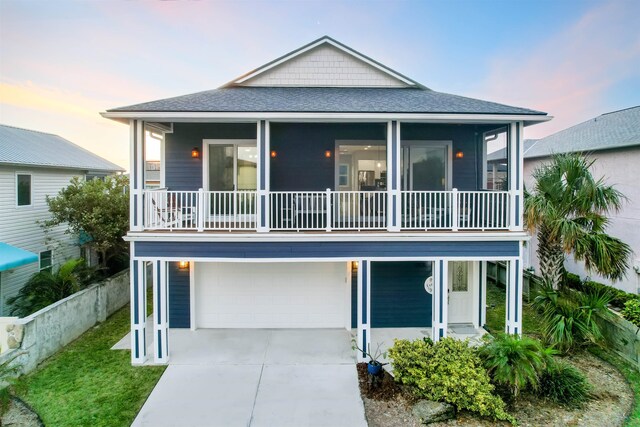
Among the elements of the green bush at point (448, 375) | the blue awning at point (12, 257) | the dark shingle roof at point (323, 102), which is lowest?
the green bush at point (448, 375)

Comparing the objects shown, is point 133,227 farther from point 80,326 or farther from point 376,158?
point 376,158

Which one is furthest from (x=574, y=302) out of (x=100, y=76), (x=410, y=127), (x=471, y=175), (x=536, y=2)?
(x=100, y=76)

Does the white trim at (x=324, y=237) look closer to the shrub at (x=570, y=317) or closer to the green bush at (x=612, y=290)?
the shrub at (x=570, y=317)

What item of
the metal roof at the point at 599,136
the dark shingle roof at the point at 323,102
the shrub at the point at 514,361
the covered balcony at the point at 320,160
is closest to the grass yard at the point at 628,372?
the shrub at the point at 514,361

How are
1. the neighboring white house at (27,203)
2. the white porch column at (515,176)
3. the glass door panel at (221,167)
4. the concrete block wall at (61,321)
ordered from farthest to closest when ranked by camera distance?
the neighboring white house at (27,203) < the glass door panel at (221,167) < the white porch column at (515,176) < the concrete block wall at (61,321)

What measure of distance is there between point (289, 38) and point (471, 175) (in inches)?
542

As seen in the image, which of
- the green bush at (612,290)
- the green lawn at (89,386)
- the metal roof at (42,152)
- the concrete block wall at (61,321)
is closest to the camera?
the green lawn at (89,386)

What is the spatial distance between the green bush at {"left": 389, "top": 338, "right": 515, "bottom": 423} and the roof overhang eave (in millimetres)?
4613

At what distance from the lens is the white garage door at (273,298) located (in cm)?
955

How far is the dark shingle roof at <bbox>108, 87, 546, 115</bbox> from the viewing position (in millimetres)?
7434

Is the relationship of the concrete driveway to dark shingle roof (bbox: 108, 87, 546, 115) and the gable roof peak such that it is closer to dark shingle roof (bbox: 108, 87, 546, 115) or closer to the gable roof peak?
dark shingle roof (bbox: 108, 87, 546, 115)

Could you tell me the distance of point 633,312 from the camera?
7.29m

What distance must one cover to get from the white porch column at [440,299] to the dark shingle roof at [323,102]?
3.48 meters

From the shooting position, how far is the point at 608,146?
11.0 meters
